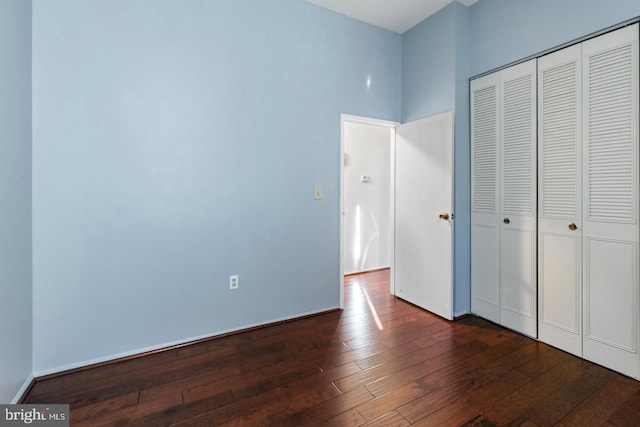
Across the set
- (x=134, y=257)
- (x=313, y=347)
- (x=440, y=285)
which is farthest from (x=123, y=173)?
(x=440, y=285)

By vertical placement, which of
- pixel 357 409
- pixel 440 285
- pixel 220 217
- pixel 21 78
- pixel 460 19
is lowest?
pixel 357 409

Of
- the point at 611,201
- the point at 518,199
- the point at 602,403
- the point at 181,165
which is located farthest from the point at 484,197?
the point at 181,165

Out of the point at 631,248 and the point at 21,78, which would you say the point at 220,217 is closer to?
the point at 21,78

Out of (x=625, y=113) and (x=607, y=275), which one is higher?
(x=625, y=113)

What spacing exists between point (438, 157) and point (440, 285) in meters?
1.22

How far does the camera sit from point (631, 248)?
6.30ft

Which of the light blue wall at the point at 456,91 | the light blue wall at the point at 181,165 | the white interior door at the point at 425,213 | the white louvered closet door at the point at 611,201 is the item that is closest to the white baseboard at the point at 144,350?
the light blue wall at the point at 181,165

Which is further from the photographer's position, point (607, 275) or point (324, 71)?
point (324, 71)

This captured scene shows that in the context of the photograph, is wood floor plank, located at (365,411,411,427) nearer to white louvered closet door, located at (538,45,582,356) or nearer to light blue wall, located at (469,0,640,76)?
white louvered closet door, located at (538,45,582,356)

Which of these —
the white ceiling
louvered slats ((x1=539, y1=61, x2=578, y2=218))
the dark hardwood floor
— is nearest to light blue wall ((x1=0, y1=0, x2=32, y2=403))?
the dark hardwood floor

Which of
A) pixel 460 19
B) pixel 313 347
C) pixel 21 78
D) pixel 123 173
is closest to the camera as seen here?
pixel 21 78

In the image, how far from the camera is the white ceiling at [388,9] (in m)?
2.80

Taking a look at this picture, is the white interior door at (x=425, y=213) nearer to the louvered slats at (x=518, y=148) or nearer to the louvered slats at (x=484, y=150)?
the louvered slats at (x=484, y=150)

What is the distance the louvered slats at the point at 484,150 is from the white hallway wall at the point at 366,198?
1.86m
